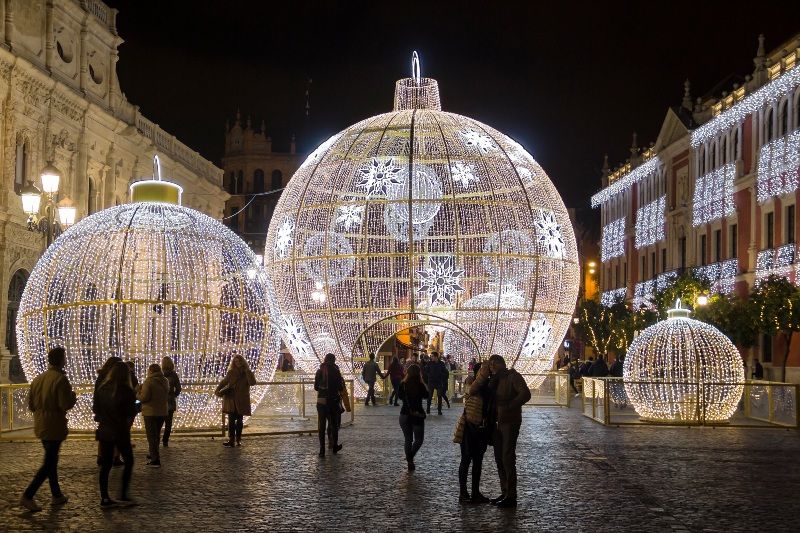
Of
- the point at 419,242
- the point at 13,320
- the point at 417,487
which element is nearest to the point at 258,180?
the point at 13,320

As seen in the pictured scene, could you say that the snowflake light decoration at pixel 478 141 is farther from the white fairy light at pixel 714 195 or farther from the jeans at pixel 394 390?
the white fairy light at pixel 714 195

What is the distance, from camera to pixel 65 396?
10.3 m

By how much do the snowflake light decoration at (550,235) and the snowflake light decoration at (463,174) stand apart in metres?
1.63

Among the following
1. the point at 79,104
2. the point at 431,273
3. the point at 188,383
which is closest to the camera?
the point at 188,383

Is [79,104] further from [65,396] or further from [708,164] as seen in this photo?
[65,396]

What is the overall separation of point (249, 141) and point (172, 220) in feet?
241

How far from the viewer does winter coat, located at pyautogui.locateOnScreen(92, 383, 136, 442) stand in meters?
10.6

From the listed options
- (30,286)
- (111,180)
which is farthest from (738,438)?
(111,180)

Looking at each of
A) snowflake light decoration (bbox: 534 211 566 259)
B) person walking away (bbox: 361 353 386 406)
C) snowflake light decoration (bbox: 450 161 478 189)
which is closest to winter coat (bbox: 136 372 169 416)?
snowflake light decoration (bbox: 450 161 478 189)

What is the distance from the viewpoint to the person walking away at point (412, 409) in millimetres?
13031

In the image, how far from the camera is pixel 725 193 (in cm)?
4612

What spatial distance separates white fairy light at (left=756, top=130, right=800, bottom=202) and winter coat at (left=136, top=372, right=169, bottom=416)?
93.8ft

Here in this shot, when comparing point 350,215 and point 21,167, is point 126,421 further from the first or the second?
point 21,167

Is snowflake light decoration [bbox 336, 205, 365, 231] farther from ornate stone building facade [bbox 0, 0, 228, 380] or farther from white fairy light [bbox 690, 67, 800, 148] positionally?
white fairy light [bbox 690, 67, 800, 148]
